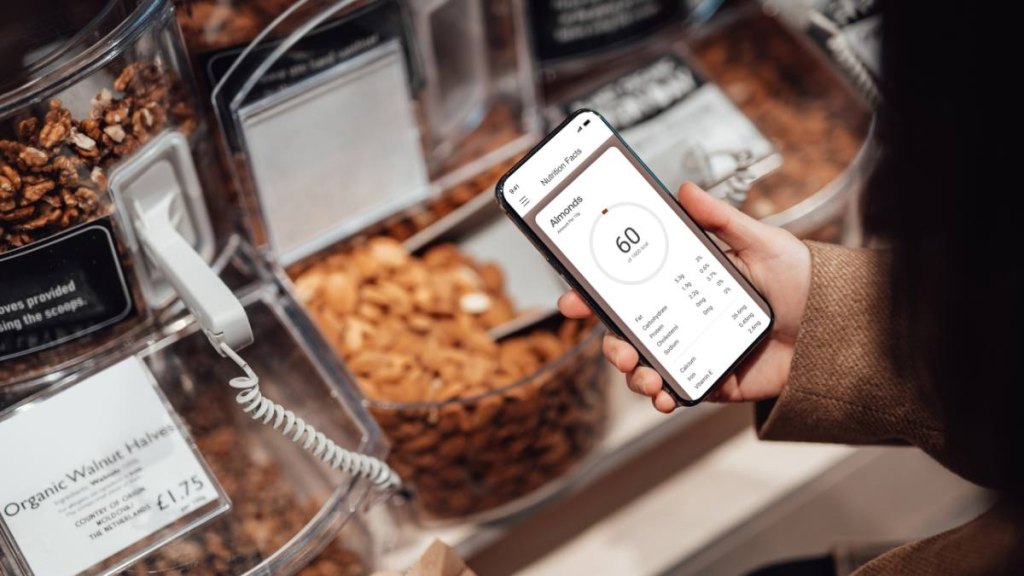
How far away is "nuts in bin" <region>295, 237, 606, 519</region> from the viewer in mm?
824

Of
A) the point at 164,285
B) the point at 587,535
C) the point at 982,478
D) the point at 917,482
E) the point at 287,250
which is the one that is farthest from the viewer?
the point at 917,482

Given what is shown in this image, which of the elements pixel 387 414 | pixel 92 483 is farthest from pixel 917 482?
pixel 92 483

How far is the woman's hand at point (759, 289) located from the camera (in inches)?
27.8

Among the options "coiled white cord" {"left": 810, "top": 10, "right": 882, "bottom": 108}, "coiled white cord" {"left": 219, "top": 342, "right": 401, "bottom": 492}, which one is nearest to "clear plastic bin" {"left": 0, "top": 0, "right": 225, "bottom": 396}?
"coiled white cord" {"left": 219, "top": 342, "right": 401, "bottom": 492}

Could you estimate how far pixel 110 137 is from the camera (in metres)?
0.65

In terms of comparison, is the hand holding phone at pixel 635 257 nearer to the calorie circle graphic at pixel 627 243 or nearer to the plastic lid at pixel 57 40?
the calorie circle graphic at pixel 627 243

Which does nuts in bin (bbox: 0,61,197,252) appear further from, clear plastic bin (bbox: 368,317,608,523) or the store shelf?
the store shelf

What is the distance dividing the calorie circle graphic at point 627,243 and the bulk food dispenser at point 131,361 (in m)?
0.23

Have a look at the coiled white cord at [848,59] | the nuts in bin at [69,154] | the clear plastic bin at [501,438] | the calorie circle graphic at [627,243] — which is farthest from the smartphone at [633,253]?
the coiled white cord at [848,59]

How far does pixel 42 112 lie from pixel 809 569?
0.73 meters

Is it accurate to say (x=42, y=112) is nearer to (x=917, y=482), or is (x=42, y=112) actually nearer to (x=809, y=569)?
(x=809, y=569)

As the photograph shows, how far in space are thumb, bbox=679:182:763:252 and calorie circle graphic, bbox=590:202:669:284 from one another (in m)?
0.03

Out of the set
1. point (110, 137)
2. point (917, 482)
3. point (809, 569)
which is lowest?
point (917, 482)

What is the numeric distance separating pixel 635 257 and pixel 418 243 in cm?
30
